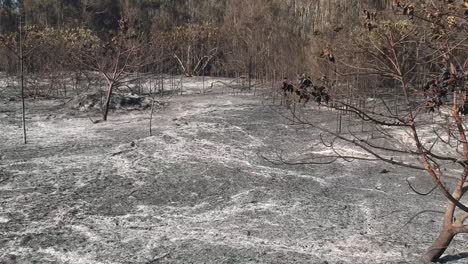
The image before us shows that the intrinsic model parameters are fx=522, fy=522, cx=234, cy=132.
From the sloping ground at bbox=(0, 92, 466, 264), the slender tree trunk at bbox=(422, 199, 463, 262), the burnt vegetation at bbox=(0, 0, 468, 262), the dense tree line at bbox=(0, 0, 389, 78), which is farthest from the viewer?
the dense tree line at bbox=(0, 0, 389, 78)

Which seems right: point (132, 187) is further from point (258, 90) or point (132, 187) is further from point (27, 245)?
point (258, 90)

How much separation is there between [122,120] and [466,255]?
8.77 meters

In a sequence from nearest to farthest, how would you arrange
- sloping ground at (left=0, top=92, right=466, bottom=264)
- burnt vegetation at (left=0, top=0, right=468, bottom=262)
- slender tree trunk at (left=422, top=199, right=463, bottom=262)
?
slender tree trunk at (left=422, top=199, right=463, bottom=262) → sloping ground at (left=0, top=92, right=466, bottom=264) → burnt vegetation at (left=0, top=0, right=468, bottom=262)

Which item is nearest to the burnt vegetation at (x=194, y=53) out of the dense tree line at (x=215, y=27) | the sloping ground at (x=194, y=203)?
the dense tree line at (x=215, y=27)

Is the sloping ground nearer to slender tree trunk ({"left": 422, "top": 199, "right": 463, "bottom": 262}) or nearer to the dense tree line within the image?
Result: slender tree trunk ({"left": 422, "top": 199, "right": 463, "bottom": 262})

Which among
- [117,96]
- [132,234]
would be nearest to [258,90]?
[117,96]

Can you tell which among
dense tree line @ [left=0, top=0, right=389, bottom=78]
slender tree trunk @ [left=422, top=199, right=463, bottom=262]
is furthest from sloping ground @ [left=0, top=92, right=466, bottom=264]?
dense tree line @ [left=0, top=0, right=389, bottom=78]

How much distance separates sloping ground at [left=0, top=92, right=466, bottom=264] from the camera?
5023 mm

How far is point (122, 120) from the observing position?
12.2 meters

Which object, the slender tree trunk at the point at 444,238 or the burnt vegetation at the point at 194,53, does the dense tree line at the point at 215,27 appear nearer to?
the burnt vegetation at the point at 194,53

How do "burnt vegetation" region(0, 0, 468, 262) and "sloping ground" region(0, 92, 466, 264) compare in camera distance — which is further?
"burnt vegetation" region(0, 0, 468, 262)

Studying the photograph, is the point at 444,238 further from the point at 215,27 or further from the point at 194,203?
the point at 215,27

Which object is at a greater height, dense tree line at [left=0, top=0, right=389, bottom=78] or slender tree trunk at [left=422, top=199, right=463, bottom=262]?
dense tree line at [left=0, top=0, right=389, bottom=78]

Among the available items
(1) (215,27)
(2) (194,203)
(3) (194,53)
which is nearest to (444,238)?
(2) (194,203)
